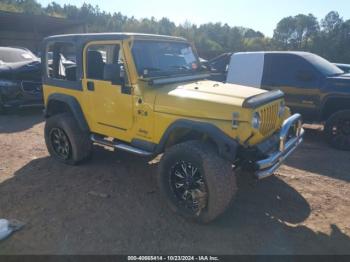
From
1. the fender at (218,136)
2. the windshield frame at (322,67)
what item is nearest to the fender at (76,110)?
the fender at (218,136)

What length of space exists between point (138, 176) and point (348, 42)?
31.9 meters

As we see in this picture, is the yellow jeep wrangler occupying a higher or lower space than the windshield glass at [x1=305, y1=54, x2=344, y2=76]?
lower

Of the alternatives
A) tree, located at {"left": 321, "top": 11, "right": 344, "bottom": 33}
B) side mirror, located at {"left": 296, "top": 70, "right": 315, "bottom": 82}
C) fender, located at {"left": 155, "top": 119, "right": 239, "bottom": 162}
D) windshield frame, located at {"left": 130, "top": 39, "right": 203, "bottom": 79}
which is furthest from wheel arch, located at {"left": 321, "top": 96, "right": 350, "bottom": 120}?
tree, located at {"left": 321, "top": 11, "right": 344, "bottom": 33}

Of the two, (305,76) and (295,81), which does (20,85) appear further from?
(305,76)

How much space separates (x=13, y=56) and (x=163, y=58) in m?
7.41

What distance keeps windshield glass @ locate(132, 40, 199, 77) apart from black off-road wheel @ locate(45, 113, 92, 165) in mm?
1577

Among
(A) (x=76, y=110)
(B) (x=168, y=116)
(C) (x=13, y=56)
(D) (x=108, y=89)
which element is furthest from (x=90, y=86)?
(C) (x=13, y=56)

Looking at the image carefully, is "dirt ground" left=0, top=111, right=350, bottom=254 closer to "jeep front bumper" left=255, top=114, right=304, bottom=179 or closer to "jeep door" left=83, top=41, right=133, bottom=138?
"jeep front bumper" left=255, top=114, right=304, bottom=179

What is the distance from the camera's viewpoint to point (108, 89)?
4414 millimetres

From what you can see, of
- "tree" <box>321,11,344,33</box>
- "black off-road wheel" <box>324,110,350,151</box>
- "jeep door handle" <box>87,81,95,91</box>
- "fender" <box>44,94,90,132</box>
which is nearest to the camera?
"jeep door handle" <box>87,81,95,91</box>

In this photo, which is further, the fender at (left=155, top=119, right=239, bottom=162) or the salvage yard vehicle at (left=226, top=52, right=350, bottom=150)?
the salvage yard vehicle at (left=226, top=52, right=350, bottom=150)

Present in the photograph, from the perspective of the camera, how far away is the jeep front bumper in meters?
3.47

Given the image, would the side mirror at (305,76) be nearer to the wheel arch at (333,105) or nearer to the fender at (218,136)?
the wheel arch at (333,105)

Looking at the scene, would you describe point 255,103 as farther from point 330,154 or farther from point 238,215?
point 330,154
